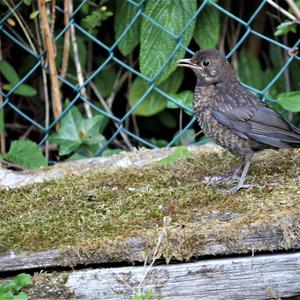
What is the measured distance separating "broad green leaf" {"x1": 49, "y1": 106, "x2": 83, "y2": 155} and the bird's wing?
3.96 feet

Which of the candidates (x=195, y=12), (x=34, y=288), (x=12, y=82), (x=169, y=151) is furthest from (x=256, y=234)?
(x=12, y=82)

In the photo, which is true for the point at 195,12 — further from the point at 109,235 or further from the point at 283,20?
the point at 109,235

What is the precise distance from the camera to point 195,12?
16.6ft

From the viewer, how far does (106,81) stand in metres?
5.71

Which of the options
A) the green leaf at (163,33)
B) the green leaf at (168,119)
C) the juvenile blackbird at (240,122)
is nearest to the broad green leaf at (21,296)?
the juvenile blackbird at (240,122)

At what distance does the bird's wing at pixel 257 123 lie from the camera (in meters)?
4.14

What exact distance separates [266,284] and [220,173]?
114 centimetres

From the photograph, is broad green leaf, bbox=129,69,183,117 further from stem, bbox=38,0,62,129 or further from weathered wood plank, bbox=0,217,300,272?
weathered wood plank, bbox=0,217,300,272

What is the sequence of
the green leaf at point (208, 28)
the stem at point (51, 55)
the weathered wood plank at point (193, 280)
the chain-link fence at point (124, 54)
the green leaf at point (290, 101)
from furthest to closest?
the green leaf at point (208, 28)
the chain-link fence at point (124, 54)
the stem at point (51, 55)
the green leaf at point (290, 101)
the weathered wood plank at point (193, 280)

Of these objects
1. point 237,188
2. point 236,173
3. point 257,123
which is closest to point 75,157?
point 236,173

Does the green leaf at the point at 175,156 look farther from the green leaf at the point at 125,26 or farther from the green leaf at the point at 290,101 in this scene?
the green leaf at the point at 125,26

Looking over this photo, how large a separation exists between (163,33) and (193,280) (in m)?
2.26

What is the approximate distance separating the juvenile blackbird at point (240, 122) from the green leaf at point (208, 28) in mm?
876

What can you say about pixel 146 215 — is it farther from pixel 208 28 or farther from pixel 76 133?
pixel 208 28
